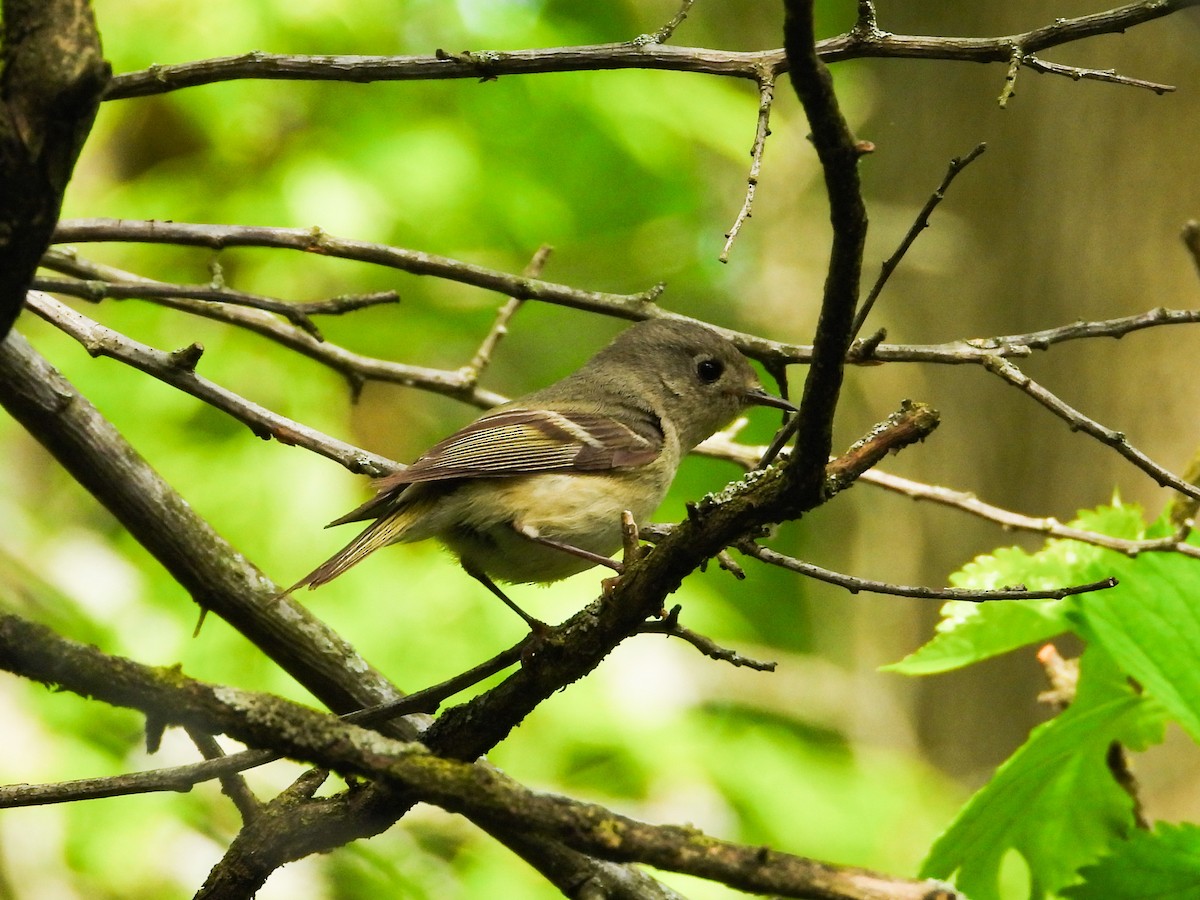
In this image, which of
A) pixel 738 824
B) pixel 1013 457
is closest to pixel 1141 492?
pixel 1013 457

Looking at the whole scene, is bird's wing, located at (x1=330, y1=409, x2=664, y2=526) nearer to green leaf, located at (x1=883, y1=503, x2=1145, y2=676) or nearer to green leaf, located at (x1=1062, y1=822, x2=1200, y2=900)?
green leaf, located at (x1=883, y1=503, x2=1145, y2=676)

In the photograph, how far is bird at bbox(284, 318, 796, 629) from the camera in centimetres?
320

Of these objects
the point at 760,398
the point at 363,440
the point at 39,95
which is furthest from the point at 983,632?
the point at 363,440

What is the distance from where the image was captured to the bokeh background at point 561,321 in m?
4.85

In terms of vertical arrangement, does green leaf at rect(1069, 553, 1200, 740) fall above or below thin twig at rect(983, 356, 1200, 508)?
below

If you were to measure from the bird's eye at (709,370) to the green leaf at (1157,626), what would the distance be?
75.9 inches

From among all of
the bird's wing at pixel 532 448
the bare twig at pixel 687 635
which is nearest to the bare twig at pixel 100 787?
the bare twig at pixel 687 635

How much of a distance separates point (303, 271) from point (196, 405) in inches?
33.4

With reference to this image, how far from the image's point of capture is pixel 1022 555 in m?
2.72

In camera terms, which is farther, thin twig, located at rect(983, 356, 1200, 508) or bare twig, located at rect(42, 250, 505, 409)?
bare twig, located at rect(42, 250, 505, 409)

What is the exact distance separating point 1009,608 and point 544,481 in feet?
4.54

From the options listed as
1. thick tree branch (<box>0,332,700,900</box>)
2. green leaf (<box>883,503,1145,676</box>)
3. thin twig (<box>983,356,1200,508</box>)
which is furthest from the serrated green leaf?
thick tree branch (<box>0,332,700,900</box>)

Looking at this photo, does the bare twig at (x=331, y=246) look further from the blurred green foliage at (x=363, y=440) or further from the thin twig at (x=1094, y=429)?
the blurred green foliage at (x=363, y=440)

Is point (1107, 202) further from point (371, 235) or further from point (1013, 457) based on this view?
point (371, 235)
